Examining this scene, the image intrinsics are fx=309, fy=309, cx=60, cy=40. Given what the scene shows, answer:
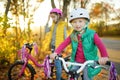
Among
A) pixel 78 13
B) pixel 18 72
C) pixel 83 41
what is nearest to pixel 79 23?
pixel 78 13

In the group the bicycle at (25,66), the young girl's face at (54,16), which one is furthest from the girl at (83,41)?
the bicycle at (25,66)

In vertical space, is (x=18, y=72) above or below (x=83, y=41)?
below

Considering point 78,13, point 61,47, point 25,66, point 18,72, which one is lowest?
point 18,72

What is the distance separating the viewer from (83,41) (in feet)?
14.7

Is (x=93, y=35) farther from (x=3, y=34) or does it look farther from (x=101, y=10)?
(x=101, y=10)

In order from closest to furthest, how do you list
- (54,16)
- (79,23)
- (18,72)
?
(79,23) → (54,16) → (18,72)

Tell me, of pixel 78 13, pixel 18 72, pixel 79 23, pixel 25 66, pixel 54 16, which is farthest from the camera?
pixel 18 72

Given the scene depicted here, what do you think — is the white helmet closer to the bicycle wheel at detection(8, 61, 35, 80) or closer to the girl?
the girl

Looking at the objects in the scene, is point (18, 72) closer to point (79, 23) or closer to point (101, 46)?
point (79, 23)

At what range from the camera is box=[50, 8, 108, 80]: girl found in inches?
166

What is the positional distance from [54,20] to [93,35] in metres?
2.82

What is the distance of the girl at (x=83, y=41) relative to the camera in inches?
166

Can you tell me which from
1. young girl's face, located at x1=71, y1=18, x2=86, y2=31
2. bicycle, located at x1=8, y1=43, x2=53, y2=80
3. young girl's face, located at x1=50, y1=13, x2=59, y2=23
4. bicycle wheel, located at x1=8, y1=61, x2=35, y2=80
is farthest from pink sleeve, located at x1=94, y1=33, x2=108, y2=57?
bicycle wheel, located at x1=8, y1=61, x2=35, y2=80

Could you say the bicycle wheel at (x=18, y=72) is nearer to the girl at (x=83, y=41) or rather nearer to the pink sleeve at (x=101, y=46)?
the girl at (x=83, y=41)
